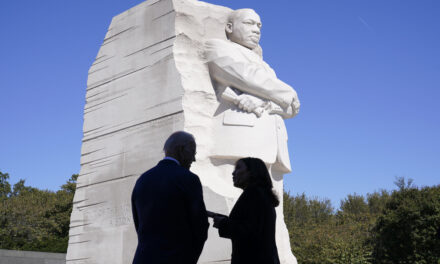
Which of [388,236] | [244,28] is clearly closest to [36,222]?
[388,236]

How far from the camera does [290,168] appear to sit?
6.38 meters

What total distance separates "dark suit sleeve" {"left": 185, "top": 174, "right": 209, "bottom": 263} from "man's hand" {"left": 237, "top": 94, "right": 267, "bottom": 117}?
281cm

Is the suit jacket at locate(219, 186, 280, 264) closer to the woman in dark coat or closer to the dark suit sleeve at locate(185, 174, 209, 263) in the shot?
the woman in dark coat

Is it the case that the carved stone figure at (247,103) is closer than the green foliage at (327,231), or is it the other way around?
the carved stone figure at (247,103)

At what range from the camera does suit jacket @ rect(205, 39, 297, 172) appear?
19.2 feet

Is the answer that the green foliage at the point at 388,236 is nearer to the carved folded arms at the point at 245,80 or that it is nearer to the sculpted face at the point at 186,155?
the carved folded arms at the point at 245,80

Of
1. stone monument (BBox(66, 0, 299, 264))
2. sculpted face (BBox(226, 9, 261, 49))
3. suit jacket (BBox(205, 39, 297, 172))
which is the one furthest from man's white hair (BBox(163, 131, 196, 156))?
sculpted face (BBox(226, 9, 261, 49))

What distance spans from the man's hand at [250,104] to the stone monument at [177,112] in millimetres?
12

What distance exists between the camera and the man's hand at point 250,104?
592 centimetres

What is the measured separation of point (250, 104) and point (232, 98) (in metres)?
0.21

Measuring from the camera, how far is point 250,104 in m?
5.93

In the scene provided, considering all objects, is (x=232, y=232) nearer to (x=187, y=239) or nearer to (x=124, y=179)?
(x=187, y=239)

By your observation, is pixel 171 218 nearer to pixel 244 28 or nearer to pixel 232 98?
pixel 232 98

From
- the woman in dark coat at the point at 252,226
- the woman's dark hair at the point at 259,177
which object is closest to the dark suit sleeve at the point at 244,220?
the woman in dark coat at the point at 252,226
